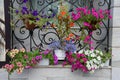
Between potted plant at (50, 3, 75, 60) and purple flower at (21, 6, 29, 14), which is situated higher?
purple flower at (21, 6, 29, 14)

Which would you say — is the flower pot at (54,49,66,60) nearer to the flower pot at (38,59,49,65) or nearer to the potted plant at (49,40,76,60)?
the potted plant at (49,40,76,60)

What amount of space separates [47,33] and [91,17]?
0.76 metres

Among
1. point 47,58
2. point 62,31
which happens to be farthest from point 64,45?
point 47,58

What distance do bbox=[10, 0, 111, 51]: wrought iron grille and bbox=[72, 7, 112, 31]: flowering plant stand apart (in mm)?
233

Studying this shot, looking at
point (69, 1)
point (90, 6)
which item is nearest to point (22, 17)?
point (69, 1)

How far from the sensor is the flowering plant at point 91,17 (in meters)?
3.29

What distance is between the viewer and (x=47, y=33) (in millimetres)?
3646

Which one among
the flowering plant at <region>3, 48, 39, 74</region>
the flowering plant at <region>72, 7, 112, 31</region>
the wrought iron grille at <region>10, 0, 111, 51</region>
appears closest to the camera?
the flowering plant at <region>3, 48, 39, 74</region>

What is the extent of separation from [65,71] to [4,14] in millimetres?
1189

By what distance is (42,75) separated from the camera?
3.34 m

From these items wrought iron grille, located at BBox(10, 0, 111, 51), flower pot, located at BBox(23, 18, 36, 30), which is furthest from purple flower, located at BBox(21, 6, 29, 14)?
wrought iron grille, located at BBox(10, 0, 111, 51)

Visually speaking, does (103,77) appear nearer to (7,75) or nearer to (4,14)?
(7,75)

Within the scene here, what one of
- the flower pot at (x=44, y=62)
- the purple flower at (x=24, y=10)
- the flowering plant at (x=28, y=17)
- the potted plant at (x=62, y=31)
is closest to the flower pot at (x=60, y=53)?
the potted plant at (x=62, y=31)

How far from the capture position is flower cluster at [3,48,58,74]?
10.3ft
